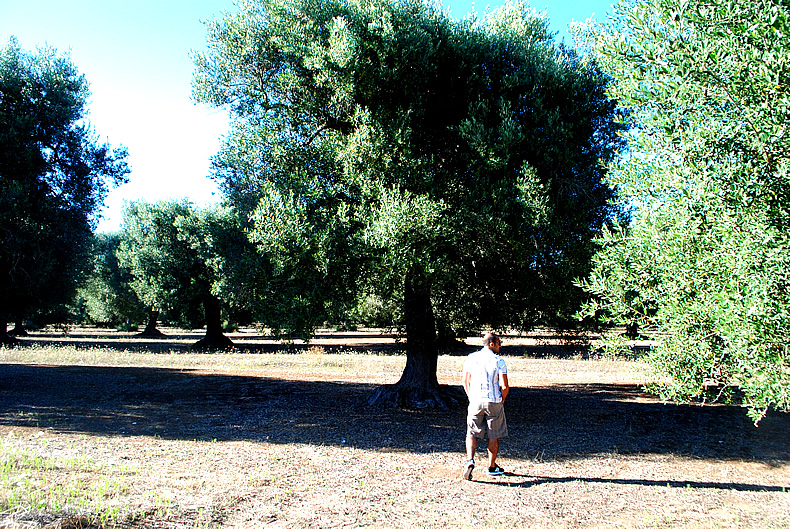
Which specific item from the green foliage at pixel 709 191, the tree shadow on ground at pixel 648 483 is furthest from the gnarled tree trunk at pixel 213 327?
the green foliage at pixel 709 191

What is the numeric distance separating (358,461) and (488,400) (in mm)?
2706

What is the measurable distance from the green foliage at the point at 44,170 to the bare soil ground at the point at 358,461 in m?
4.21

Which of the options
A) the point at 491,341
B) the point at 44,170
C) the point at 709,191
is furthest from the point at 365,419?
the point at 44,170

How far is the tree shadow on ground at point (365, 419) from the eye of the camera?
10461mm

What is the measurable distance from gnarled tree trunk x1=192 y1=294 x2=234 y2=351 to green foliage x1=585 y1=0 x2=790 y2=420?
34.2 m

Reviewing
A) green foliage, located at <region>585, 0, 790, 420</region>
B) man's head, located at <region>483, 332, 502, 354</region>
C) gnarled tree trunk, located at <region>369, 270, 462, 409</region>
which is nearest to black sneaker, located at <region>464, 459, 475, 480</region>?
man's head, located at <region>483, 332, 502, 354</region>

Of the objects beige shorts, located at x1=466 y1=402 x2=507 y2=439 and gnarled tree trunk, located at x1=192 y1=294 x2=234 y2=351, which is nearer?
beige shorts, located at x1=466 y1=402 x2=507 y2=439

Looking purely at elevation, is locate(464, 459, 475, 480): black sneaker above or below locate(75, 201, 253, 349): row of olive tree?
below

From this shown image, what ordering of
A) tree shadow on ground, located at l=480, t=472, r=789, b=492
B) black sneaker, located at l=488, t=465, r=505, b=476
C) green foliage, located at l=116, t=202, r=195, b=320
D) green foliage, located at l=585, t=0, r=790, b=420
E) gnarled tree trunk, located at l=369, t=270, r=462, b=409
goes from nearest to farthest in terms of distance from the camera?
green foliage, located at l=585, t=0, r=790, b=420, tree shadow on ground, located at l=480, t=472, r=789, b=492, black sneaker, located at l=488, t=465, r=505, b=476, gnarled tree trunk, located at l=369, t=270, r=462, b=409, green foliage, located at l=116, t=202, r=195, b=320

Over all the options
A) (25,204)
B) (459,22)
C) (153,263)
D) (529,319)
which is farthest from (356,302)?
(153,263)

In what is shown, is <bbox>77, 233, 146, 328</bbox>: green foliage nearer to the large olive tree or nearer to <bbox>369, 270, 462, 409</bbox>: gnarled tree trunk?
the large olive tree

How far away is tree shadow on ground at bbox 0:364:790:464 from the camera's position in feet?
34.3

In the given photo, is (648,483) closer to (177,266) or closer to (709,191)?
(709,191)

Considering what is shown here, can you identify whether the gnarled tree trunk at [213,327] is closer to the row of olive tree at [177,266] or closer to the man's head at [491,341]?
the row of olive tree at [177,266]
